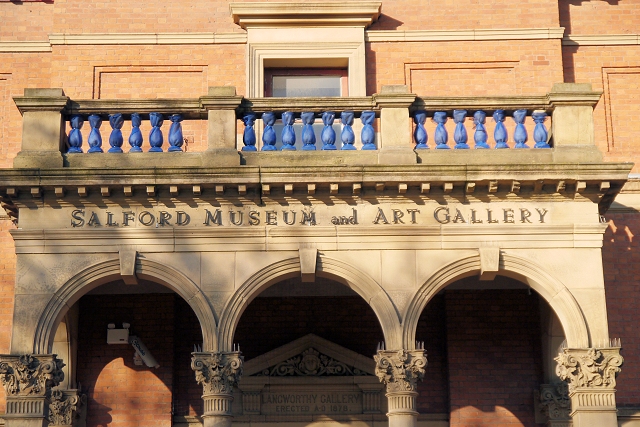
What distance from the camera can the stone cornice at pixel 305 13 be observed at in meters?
19.7

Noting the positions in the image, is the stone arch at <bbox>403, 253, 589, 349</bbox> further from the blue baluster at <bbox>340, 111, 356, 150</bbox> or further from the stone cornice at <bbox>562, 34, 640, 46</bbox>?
the stone cornice at <bbox>562, 34, 640, 46</bbox>

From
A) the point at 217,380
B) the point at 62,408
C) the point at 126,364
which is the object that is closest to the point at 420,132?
the point at 217,380

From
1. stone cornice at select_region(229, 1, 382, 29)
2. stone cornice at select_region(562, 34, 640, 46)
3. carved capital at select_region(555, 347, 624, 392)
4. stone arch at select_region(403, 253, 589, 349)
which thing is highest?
stone cornice at select_region(229, 1, 382, 29)

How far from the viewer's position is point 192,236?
15.7 m

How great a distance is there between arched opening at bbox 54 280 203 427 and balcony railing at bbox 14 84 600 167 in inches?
110

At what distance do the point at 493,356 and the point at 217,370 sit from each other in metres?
5.08

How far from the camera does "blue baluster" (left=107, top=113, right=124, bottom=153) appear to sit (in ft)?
53.0

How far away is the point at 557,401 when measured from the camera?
58.1 feet

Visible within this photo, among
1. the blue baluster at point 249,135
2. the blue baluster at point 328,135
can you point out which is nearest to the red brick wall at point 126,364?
the blue baluster at point 249,135

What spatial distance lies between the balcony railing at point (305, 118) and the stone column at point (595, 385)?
9.38ft

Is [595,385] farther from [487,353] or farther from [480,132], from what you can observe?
[480,132]

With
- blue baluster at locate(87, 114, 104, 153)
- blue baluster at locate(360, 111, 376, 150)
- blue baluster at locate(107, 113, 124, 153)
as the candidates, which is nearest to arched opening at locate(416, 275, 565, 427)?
blue baluster at locate(360, 111, 376, 150)

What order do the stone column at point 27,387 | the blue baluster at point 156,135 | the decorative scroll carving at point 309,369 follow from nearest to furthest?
1. the stone column at point 27,387
2. the blue baluster at point 156,135
3. the decorative scroll carving at point 309,369

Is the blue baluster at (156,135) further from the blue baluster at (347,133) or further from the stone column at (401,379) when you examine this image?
the stone column at (401,379)
